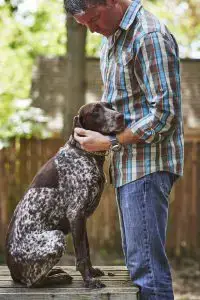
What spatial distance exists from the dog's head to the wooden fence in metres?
6.67

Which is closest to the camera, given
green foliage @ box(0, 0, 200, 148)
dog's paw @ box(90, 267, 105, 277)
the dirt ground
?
dog's paw @ box(90, 267, 105, 277)

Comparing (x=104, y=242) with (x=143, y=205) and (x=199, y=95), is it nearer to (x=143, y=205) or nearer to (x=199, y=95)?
(x=199, y=95)

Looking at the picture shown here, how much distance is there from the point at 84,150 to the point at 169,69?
2.31 ft

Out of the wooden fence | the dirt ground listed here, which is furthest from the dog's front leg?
the wooden fence

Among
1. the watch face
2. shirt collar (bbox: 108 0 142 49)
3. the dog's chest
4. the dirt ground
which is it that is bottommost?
the dirt ground

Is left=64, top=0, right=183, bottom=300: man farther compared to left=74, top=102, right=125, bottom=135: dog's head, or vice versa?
left=74, top=102, right=125, bottom=135: dog's head

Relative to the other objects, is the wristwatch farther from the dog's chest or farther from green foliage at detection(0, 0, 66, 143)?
green foliage at detection(0, 0, 66, 143)

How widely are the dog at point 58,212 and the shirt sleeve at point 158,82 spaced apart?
1.09 ft

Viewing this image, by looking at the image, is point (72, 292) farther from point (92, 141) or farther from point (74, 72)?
point (74, 72)

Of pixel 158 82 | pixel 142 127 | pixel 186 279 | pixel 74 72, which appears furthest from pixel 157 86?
pixel 186 279

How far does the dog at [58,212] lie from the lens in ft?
11.3

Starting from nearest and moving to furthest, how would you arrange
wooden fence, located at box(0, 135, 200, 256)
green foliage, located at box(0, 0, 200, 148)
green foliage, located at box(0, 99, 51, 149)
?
green foliage, located at box(0, 99, 51, 149) → wooden fence, located at box(0, 135, 200, 256) → green foliage, located at box(0, 0, 200, 148)

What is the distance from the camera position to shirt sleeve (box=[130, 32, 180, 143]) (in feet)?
10.1

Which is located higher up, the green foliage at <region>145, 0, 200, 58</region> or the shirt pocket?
the green foliage at <region>145, 0, 200, 58</region>
